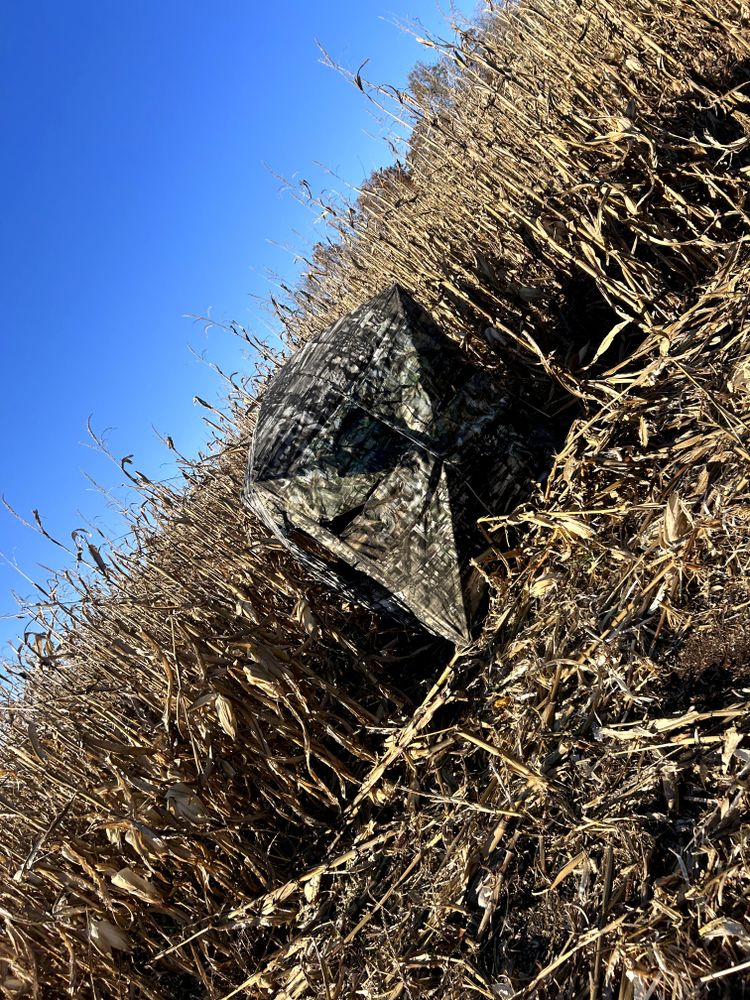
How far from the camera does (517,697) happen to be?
194cm

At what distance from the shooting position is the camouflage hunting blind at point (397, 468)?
2283 mm

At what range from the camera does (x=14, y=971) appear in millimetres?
2256

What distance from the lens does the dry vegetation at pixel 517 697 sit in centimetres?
150

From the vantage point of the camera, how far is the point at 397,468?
2305mm

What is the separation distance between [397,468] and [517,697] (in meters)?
0.75

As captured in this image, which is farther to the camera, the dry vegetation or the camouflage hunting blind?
the camouflage hunting blind

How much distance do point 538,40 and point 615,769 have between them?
2.69 m

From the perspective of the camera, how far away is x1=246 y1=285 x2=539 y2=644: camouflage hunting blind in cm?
228

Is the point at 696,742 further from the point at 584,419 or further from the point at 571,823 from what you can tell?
the point at 584,419

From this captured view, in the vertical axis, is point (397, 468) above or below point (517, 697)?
above

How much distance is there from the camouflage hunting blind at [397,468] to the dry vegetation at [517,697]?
138mm

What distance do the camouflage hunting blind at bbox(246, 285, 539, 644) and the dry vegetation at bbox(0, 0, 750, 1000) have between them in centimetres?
14

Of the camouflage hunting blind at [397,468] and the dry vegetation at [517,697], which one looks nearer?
the dry vegetation at [517,697]

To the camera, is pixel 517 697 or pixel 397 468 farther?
pixel 397 468
